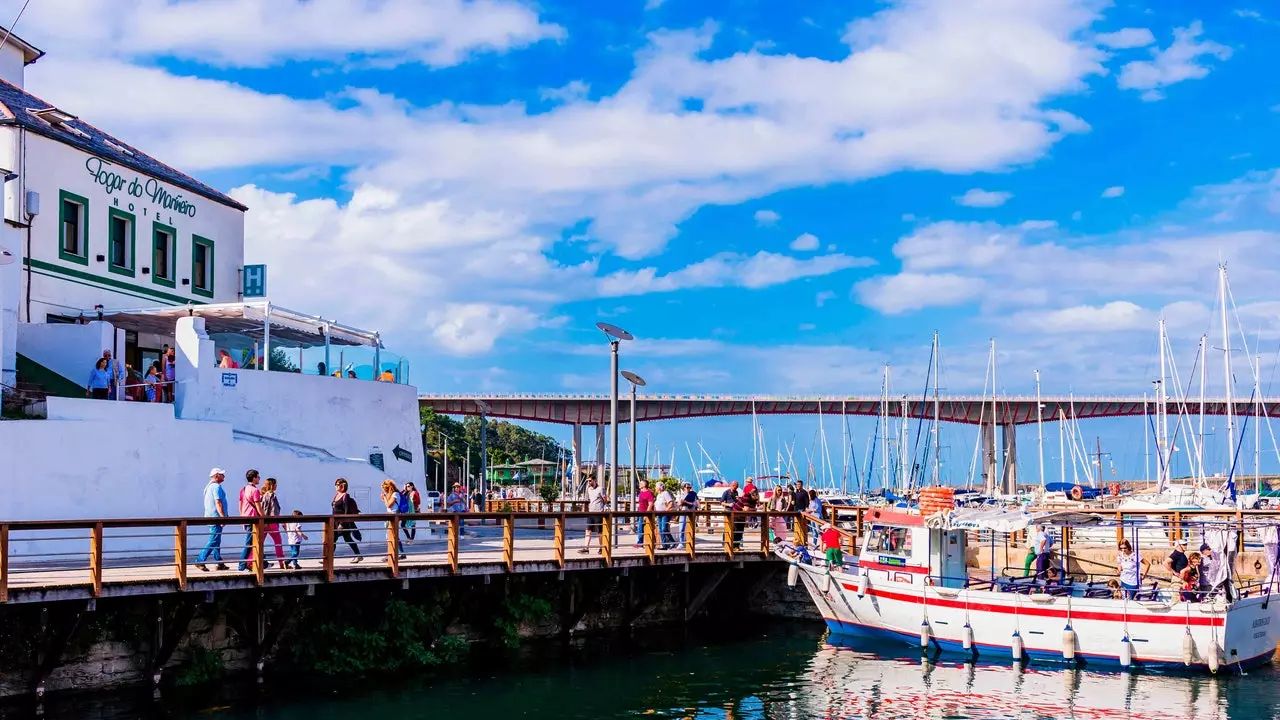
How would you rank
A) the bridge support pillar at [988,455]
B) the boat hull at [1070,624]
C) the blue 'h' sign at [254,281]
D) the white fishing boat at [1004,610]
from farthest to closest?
1. the bridge support pillar at [988,455]
2. the blue 'h' sign at [254,281]
3. the white fishing boat at [1004,610]
4. the boat hull at [1070,624]

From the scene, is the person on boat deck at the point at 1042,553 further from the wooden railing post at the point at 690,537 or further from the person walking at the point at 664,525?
the person walking at the point at 664,525

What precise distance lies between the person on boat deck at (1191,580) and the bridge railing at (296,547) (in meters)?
Result: 8.61

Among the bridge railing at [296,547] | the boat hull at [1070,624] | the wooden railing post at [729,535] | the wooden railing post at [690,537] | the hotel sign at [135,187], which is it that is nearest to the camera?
the bridge railing at [296,547]

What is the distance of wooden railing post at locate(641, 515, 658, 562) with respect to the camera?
25.5 m

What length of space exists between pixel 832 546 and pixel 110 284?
18425 mm

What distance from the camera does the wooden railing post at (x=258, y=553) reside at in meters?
19.1

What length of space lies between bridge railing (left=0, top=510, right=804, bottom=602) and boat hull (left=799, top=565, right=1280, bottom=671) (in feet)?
11.6

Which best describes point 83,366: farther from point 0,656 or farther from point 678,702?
point 678,702

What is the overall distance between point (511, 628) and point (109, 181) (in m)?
15.4

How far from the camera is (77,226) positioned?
94.8ft

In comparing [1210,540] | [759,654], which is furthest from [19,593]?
[1210,540]

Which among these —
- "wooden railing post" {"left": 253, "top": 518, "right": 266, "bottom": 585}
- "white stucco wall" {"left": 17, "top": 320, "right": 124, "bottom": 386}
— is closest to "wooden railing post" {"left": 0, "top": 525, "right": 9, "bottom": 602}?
"wooden railing post" {"left": 253, "top": 518, "right": 266, "bottom": 585}

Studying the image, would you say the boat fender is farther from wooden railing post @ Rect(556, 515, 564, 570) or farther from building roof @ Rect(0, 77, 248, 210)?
building roof @ Rect(0, 77, 248, 210)

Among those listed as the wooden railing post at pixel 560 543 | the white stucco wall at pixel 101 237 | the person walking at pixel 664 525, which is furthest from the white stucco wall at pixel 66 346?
the person walking at pixel 664 525
